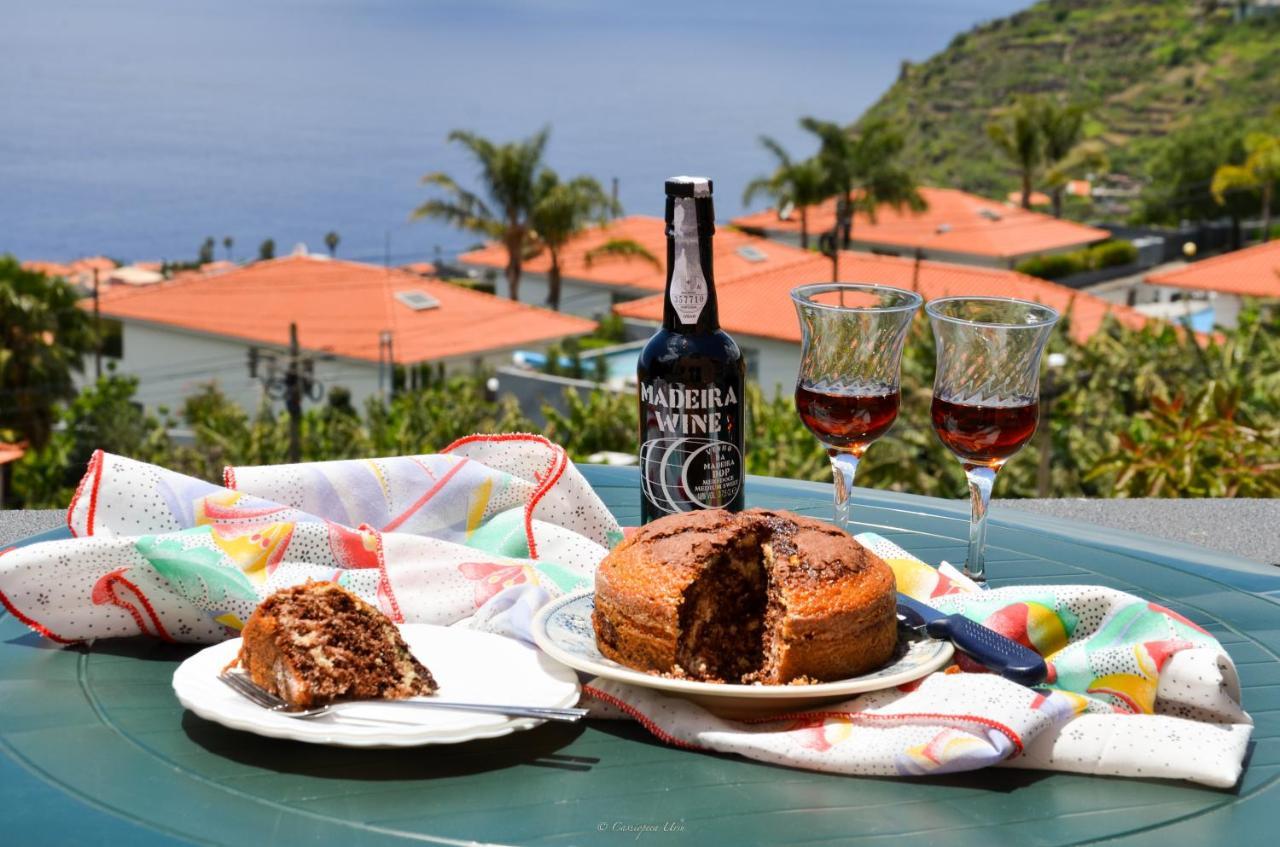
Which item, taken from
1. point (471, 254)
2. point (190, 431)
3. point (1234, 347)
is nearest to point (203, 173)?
point (471, 254)

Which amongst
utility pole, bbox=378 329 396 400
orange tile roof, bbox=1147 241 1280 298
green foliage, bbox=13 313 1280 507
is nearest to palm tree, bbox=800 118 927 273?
orange tile roof, bbox=1147 241 1280 298

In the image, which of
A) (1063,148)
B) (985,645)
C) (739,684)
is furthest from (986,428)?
(1063,148)

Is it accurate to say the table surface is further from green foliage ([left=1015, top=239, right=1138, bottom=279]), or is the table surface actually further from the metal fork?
green foliage ([left=1015, top=239, right=1138, bottom=279])

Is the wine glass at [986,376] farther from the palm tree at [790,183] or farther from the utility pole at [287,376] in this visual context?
the palm tree at [790,183]

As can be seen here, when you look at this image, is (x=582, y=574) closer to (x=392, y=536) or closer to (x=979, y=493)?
(x=392, y=536)

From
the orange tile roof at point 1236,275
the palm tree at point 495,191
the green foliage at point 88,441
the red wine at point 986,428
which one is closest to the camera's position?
the red wine at point 986,428

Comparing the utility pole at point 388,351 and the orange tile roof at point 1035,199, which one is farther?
the orange tile roof at point 1035,199

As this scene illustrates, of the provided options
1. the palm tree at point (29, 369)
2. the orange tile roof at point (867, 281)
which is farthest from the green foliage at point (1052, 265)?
the palm tree at point (29, 369)
